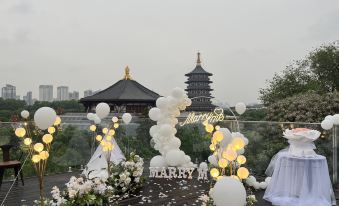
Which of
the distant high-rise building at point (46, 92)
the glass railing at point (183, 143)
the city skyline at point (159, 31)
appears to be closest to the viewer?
the glass railing at point (183, 143)

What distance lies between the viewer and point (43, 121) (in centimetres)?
464

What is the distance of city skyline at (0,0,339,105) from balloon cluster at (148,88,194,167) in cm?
492

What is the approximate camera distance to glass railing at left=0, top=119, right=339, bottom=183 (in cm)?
781

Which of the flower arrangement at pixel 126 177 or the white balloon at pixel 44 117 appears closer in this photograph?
the white balloon at pixel 44 117

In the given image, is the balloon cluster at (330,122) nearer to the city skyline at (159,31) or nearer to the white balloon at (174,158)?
the white balloon at (174,158)

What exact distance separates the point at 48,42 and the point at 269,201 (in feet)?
43.0

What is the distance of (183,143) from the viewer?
1060 centimetres

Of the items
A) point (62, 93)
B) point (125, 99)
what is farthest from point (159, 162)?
point (62, 93)

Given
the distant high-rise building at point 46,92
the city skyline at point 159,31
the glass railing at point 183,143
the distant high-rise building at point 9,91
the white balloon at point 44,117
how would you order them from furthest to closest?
1. the distant high-rise building at point 46,92
2. the distant high-rise building at point 9,91
3. the city skyline at point 159,31
4. the glass railing at point 183,143
5. the white balloon at point 44,117

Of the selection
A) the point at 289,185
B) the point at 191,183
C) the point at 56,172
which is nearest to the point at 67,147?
the point at 56,172

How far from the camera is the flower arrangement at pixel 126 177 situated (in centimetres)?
695

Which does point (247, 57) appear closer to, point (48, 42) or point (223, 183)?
point (48, 42)

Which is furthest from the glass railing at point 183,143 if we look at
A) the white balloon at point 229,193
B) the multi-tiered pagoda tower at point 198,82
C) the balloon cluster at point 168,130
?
the multi-tiered pagoda tower at point 198,82

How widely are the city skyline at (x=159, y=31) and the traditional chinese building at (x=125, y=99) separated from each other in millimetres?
4928
